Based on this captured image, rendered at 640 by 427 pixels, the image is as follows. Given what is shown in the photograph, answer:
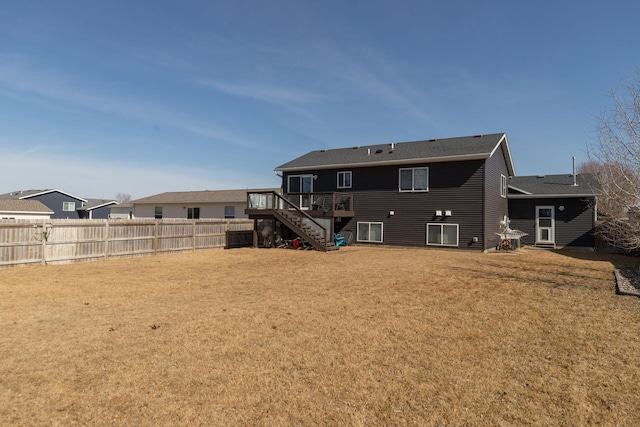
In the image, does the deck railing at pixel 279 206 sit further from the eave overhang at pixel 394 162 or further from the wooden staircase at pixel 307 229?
the eave overhang at pixel 394 162

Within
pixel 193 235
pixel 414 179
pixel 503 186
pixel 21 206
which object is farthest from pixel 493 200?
pixel 21 206

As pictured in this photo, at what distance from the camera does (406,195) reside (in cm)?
1986

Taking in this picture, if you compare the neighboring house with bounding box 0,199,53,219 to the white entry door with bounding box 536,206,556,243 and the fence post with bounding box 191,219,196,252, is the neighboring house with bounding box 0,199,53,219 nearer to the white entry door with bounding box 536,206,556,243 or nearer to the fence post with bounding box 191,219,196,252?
the fence post with bounding box 191,219,196,252

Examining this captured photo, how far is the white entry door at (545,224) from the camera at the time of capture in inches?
816

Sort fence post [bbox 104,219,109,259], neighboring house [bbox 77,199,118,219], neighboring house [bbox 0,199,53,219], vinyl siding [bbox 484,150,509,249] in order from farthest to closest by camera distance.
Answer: neighboring house [bbox 77,199,118,219]
neighboring house [bbox 0,199,53,219]
vinyl siding [bbox 484,150,509,249]
fence post [bbox 104,219,109,259]

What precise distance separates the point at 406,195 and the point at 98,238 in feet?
50.8

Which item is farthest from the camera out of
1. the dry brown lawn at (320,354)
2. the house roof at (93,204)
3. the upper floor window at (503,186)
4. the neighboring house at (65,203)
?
the house roof at (93,204)

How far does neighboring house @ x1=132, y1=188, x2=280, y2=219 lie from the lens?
33188mm

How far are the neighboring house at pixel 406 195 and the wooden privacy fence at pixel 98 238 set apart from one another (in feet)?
10.1

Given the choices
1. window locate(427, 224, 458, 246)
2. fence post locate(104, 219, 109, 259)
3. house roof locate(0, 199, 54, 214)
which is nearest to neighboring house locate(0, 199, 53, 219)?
house roof locate(0, 199, 54, 214)

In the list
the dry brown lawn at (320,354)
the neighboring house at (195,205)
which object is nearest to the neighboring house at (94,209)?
the neighboring house at (195,205)

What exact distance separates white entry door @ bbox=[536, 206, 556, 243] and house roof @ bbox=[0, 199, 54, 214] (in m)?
47.0

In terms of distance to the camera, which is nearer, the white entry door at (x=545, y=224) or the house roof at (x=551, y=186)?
the house roof at (x=551, y=186)

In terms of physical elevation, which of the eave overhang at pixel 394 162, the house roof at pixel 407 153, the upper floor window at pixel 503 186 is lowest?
the upper floor window at pixel 503 186
